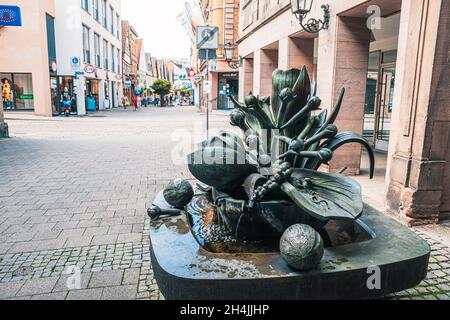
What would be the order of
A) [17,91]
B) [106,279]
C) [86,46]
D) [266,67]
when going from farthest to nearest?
[86,46], [17,91], [266,67], [106,279]

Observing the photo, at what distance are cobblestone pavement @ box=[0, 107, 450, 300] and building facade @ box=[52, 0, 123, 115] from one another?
774 inches

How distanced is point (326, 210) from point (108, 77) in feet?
132

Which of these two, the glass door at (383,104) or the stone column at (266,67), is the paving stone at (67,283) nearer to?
the glass door at (383,104)

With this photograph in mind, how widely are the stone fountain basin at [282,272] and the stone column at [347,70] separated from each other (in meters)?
Result: 4.91

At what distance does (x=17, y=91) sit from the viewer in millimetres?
26797

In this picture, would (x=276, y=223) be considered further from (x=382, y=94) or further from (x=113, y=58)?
(x=113, y=58)

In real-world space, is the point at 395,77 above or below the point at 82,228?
above

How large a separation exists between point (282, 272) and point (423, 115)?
351 centimetres

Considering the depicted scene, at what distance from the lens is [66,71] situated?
92.1 ft

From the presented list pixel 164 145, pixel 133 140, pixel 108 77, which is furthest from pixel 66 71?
pixel 164 145

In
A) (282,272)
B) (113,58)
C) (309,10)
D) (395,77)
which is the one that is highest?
(113,58)

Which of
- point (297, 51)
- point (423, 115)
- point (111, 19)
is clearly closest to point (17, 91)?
point (111, 19)

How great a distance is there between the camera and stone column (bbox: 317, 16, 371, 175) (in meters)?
7.14

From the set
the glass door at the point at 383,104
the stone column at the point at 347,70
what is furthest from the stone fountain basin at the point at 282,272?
the glass door at the point at 383,104
